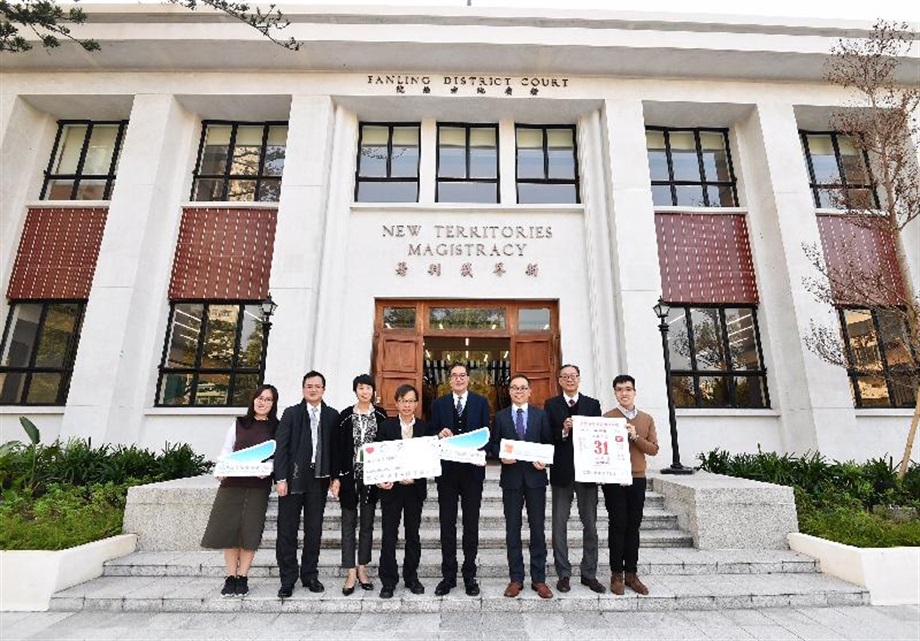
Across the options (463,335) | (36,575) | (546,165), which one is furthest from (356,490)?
(546,165)

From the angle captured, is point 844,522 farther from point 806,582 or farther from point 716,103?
point 716,103

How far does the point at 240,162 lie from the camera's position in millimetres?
11477

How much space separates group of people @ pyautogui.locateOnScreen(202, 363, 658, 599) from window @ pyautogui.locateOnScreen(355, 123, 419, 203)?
741 centimetres

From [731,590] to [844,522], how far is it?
2.22m

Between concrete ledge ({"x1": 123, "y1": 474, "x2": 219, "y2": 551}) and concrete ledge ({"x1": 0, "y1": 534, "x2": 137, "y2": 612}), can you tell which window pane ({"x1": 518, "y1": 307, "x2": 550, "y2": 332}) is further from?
concrete ledge ({"x1": 0, "y1": 534, "x2": 137, "y2": 612})

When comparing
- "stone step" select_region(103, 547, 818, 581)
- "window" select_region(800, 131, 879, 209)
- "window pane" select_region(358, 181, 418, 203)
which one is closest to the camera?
"stone step" select_region(103, 547, 818, 581)

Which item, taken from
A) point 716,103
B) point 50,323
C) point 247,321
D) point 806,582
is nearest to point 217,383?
point 247,321

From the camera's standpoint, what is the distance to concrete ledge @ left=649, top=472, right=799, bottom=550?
227 inches

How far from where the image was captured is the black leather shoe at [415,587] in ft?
14.7

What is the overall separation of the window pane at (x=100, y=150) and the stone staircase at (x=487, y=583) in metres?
10.1

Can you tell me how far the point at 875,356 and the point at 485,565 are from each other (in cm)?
1027

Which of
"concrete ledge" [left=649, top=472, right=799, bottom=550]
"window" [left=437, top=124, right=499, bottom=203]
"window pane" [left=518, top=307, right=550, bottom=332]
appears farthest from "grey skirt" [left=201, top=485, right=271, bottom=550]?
"window" [left=437, top=124, right=499, bottom=203]

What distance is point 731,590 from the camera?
4.64 metres

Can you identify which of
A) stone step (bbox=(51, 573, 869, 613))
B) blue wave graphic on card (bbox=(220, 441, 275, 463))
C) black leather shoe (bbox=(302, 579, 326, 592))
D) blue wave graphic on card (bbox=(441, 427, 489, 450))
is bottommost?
stone step (bbox=(51, 573, 869, 613))
